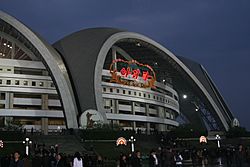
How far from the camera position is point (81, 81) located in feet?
195

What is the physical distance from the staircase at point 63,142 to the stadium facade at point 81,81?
6697mm

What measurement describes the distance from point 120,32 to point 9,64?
21.3 m

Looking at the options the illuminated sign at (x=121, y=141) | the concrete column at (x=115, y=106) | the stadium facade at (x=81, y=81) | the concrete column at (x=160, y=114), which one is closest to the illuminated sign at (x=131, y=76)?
the stadium facade at (x=81, y=81)

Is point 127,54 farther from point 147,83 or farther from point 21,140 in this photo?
point 21,140

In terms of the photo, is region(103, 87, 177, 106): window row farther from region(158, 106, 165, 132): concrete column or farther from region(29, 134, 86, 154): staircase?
region(29, 134, 86, 154): staircase

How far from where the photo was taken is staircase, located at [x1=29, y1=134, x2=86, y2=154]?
1665 inches

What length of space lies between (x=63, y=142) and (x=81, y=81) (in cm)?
1659

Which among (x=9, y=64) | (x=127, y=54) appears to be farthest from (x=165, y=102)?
(x=9, y=64)

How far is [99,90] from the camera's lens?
193 ft

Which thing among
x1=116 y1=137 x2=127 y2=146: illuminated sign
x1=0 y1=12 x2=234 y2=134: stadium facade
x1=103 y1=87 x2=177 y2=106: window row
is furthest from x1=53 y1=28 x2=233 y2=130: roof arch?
x1=116 y1=137 x2=127 y2=146: illuminated sign

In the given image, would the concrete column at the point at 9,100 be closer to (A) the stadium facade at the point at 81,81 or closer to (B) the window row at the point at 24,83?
(A) the stadium facade at the point at 81,81

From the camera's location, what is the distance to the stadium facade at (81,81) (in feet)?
186

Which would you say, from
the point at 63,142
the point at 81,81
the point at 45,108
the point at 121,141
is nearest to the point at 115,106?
the point at 81,81

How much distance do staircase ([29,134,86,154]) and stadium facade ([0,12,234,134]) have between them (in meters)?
6.70
